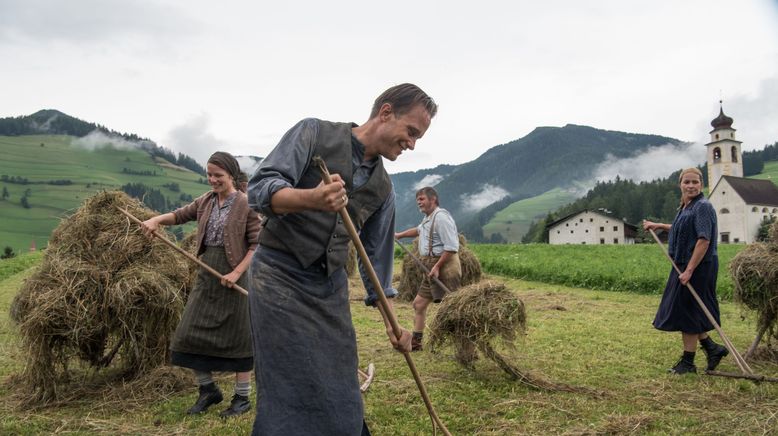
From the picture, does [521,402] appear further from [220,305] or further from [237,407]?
[220,305]

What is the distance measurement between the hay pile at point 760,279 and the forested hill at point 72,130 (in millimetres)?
150349

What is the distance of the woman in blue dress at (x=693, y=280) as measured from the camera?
18.5 ft

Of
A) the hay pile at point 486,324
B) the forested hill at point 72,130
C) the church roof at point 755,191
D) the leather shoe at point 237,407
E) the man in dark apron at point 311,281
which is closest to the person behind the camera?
the man in dark apron at point 311,281

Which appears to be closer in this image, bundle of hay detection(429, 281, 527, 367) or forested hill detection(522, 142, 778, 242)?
bundle of hay detection(429, 281, 527, 367)

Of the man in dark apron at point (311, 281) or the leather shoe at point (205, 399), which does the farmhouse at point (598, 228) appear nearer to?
the leather shoe at point (205, 399)

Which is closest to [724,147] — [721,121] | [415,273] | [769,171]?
[721,121]

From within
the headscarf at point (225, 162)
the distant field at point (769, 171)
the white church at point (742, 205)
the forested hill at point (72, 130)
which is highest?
the forested hill at point (72, 130)

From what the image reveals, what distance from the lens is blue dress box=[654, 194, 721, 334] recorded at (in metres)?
5.66

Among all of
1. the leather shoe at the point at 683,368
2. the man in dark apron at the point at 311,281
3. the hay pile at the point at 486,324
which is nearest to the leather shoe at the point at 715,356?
the leather shoe at the point at 683,368

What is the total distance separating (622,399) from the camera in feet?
15.9

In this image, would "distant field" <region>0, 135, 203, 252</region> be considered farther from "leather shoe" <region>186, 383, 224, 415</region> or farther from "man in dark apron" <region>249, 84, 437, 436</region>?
"man in dark apron" <region>249, 84, 437, 436</region>

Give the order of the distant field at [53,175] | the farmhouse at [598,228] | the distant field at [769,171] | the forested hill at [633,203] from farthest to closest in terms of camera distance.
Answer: the distant field at [769,171]
the forested hill at [633,203]
the farmhouse at [598,228]
the distant field at [53,175]

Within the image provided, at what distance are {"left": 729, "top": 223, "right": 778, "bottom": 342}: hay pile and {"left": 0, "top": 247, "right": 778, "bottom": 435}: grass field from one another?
1.90 ft

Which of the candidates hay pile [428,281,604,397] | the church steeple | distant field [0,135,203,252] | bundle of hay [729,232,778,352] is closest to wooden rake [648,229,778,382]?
bundle of hay [729,232,778,352]
